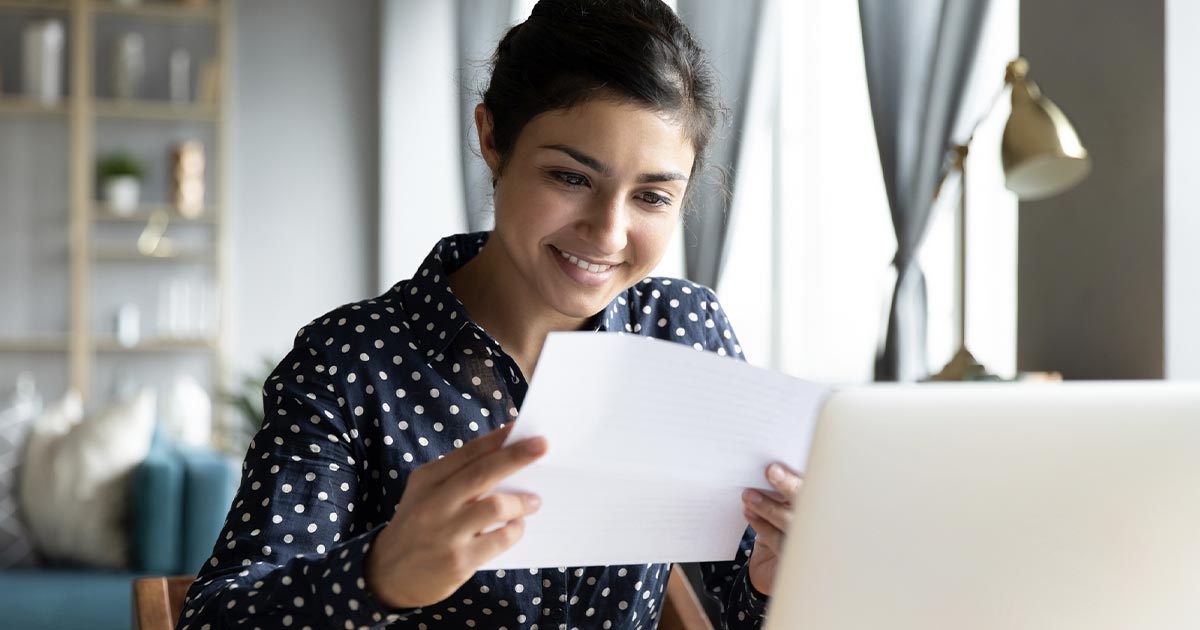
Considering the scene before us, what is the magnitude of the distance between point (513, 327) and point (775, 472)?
0.56 meters

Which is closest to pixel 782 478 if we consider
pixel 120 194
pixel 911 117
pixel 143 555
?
pixel 911 117

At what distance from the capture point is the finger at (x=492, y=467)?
0.79 m

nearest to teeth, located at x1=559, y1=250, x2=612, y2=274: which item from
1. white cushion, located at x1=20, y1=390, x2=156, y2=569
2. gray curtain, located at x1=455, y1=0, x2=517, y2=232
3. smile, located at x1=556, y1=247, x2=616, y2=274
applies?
smile, located at x1=556, y1=247, x2=616, y2=274

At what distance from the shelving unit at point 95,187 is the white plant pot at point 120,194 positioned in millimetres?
32

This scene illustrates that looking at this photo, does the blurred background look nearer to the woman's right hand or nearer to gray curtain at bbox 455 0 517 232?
gray curtain at bbox 455 0 517 232

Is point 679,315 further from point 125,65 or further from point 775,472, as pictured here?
point 125,65

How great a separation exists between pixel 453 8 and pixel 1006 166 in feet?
13.3

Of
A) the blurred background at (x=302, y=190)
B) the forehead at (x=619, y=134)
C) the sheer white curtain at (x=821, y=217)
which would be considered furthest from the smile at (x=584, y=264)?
the sheer white curtain at (x=821, y=217)

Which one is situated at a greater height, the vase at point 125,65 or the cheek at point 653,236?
the vase at point 125,65

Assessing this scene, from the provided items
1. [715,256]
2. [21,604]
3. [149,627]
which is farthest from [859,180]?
[149,627]

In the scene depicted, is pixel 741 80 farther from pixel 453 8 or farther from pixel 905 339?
pixel 453 8

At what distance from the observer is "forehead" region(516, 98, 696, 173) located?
1199 millimetres

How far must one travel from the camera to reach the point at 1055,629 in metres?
0.69

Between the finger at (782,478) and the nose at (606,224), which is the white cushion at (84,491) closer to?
the nose at (606,224)
